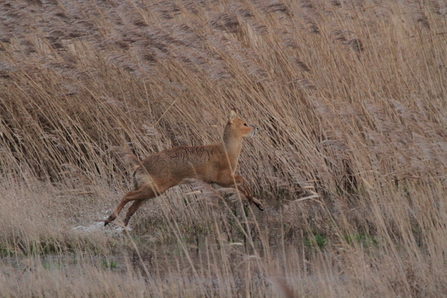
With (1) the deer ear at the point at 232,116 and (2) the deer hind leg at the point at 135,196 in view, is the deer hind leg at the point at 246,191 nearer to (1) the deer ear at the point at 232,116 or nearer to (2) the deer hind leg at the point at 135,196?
(1) the deer ear at the point at 232,116

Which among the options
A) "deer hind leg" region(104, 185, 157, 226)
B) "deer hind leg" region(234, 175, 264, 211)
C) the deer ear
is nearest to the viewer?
"deer hind leg" region(104, 185, 157, 226)

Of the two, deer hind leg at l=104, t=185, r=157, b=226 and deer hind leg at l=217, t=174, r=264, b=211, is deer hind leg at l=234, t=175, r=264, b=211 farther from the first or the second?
deer hind leg at l=104, t=185, r=157, b=226

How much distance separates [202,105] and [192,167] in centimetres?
150

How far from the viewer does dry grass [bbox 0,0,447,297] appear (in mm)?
6281

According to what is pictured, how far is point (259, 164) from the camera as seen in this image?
733cm

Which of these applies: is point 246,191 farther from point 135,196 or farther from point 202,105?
point 202,105

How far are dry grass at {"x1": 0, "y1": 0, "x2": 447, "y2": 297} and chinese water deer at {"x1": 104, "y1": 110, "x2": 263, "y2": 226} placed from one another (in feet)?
0.78

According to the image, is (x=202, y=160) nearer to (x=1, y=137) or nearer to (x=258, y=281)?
(x=258, y=281)

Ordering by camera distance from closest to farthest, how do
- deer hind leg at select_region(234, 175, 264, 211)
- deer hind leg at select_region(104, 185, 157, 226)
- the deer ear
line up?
Answer: deer hind leg at select_region(104, 185, 157, 226) → deer hind leg at select_region(234, 175, 264, 211) → the deer ear

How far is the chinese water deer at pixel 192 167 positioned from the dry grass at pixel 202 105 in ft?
0.78

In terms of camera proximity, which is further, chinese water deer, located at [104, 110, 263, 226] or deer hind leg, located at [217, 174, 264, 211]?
deer hind leg, located at [217, 174, 264, 211]

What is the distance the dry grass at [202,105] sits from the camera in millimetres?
6281

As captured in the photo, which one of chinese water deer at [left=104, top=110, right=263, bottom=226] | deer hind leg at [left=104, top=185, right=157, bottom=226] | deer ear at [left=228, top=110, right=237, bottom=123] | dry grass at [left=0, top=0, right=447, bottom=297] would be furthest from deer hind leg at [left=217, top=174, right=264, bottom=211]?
deer hind leg at [left=104, top=185, right=157, bottom=226]

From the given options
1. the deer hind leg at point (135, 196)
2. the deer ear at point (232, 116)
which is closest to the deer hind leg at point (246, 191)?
the deer ear at point (232, 116)
